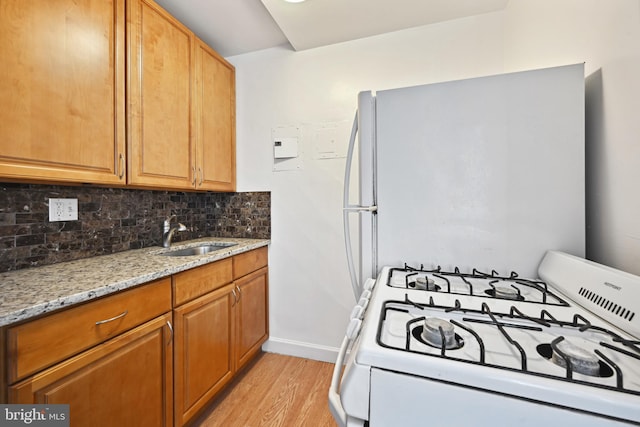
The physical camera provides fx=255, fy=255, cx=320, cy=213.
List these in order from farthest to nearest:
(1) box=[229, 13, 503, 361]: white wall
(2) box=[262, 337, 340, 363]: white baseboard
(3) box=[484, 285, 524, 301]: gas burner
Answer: (2) box=[262, 337, 340, 363]: white baseboard → (1) box=[229, 13, 503, 361]: white wall → (3) box=[484, 285, 524, 301]: gas burner

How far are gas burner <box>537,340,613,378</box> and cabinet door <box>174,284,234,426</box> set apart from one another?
1.37m

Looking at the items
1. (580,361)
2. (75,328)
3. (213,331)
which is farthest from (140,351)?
(580,361)

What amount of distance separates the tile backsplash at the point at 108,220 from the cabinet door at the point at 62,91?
292 millimetres

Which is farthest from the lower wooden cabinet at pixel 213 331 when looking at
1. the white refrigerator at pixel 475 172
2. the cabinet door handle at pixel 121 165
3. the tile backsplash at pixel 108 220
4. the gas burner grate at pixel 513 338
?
the gas burner grate at pixel 513 338

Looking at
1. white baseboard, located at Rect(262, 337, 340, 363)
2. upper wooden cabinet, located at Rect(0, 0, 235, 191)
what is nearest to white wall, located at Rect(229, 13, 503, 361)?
white baseboard, located at Rect(262, 337, 340, 363)

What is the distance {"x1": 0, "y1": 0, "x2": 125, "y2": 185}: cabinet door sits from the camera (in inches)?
35.8

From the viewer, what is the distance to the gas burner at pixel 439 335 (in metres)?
0.57

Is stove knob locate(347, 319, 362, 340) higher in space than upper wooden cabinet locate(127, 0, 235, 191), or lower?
lower

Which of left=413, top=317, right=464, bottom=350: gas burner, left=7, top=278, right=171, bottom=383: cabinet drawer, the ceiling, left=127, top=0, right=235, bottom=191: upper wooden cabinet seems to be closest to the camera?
left=413, top=317, right=464, bottom=350: gas burner

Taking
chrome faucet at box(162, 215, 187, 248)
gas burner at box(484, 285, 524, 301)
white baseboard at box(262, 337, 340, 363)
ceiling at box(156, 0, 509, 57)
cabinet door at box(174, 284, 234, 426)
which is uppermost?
ceiling at box(156, 0, 509, 57)

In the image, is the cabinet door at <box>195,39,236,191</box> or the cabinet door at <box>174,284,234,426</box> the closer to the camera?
the cabinet door at <box>174,284,234,426</box>

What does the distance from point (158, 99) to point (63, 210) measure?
75cm

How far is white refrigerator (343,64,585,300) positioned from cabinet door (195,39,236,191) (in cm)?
116

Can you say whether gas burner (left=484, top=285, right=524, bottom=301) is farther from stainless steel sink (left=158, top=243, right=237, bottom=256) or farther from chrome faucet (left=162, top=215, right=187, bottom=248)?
chrome faucet (left=162, top=215, right=187, bottom=248)
